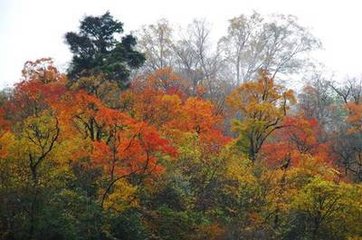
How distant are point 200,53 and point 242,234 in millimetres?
23901

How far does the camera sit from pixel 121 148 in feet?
89.0

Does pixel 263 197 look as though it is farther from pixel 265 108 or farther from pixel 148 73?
pixel 148 73

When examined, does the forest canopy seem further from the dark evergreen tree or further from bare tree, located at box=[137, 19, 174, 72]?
bare tree, located at box=[137, 19, 174, 72]

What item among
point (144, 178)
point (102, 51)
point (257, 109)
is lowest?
point (144, 178)

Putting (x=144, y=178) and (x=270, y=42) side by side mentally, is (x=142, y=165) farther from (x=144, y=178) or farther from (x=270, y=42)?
(x=270, y=42)

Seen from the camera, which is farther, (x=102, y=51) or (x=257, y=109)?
(x=102, y=51)

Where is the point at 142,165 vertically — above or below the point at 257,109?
below

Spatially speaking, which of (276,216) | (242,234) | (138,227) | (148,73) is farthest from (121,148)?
(148,73)

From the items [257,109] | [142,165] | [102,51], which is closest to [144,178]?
[142,165]

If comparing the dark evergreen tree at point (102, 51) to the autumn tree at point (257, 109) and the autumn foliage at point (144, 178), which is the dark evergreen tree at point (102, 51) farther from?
the autumn tree at point (257, 109)

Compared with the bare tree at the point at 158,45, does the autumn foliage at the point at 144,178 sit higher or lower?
lower

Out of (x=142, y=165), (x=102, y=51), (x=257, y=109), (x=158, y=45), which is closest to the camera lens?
(x=142, y=165)

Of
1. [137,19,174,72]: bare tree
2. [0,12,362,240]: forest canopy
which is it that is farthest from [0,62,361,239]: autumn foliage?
[137,19,174,72]: bare tree

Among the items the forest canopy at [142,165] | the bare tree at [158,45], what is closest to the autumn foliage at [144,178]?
the forest canopy at [142,165]
